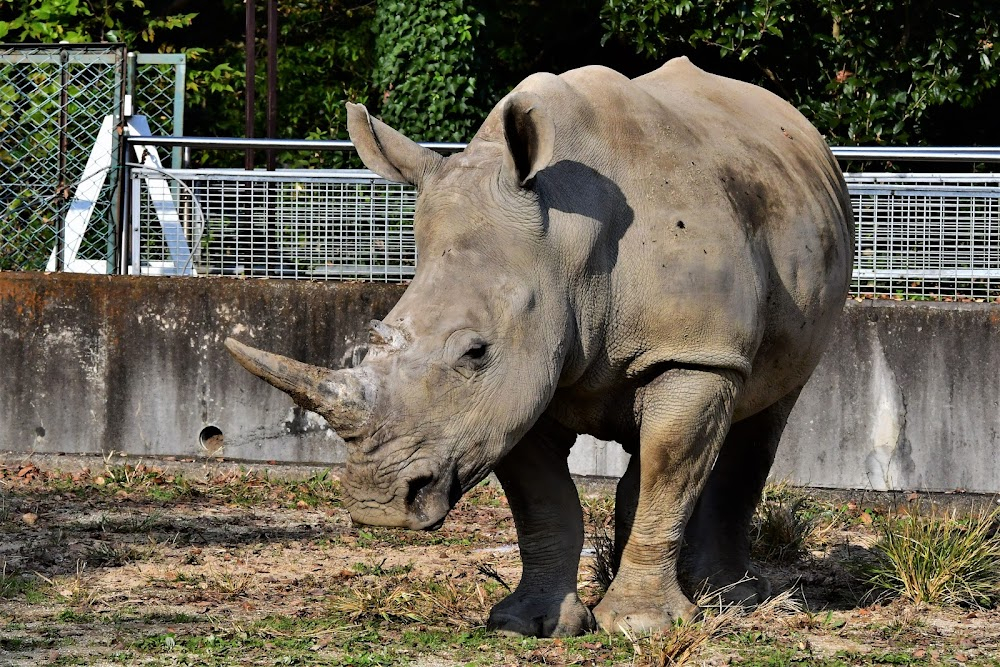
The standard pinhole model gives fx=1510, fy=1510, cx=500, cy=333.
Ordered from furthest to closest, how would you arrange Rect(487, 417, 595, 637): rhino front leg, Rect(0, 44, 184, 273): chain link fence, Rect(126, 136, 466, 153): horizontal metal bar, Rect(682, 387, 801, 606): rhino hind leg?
Rect(0, 44, 184, 273): chain link fence → Rect(126, 136, 466, 153): horizontal metal bar → Rect(682, 387, 801, 606): rhino hind leg → Rect(487, 417, 595, 637): rhino front leg

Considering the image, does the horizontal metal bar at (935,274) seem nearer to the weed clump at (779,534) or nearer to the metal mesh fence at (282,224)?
the weed clump at (779,534)

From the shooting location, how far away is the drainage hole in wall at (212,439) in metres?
8.96

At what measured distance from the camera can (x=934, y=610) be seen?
19.9 feet

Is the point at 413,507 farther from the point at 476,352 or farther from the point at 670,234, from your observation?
the point at 670,234

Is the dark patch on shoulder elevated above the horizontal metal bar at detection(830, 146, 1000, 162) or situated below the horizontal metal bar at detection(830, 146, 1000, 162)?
below

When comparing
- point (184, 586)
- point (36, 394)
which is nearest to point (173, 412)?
point (36, 394)

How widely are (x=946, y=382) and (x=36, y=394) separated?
532cm

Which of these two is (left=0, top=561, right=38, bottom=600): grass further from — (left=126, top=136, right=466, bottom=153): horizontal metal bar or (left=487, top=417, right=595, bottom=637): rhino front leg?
(left=126, top=136, right=466, bottom=153): horizontal metal bar

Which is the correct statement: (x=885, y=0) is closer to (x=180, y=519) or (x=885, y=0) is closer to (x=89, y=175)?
(x=89, y=175)

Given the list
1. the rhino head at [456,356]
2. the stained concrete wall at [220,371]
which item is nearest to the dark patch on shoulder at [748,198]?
the rhino head at [456,356]

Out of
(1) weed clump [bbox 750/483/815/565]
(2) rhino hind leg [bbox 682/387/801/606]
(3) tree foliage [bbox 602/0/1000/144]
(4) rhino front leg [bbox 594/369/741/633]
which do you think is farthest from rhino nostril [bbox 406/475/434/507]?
(3) tree foliage [bbox 602/0/1000/144]

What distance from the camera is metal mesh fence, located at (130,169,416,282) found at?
912cm

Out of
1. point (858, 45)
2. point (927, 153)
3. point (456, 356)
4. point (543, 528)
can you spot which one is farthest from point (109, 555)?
point (858, 45)

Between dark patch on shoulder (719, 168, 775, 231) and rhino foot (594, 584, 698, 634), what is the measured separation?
1.40m
